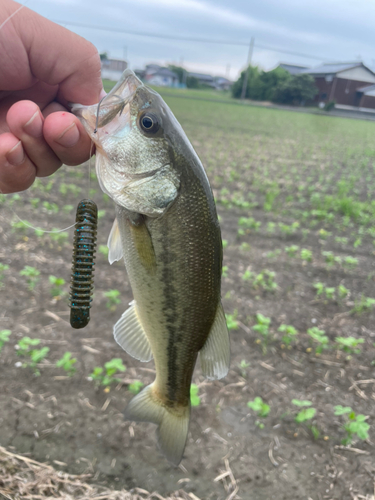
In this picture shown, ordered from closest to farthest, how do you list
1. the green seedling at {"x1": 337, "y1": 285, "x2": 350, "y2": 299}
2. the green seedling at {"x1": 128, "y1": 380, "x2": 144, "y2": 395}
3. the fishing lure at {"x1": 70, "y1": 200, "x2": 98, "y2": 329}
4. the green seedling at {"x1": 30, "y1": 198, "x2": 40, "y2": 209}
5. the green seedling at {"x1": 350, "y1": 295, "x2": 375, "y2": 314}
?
1. the fishing lure at {"x1": 70, "y1": 200, "x2": 98, "y2": 329}
2. the green seedling at {"x1": 128, "y1": 380, "x2": 144, "y2": 395}
3. the green seedling at {"x1": 350, "y1": 295, "x2": 375, "y2": 314}
4. the green seedling at {"x1": 337, "y1": 285, "x2": 350, "y2": 299}
5. the green seedling at {"x1": 30, "y1": 198, "x2": 40, "y2": 209}

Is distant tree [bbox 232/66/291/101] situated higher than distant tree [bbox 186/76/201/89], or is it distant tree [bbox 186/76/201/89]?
distant tree [bbox 232/66/291/101]

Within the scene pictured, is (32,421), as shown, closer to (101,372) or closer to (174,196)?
(101,372)

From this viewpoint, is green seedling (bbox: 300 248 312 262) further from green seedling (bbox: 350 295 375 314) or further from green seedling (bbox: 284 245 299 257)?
green seedling (bbox: 350 295 375 314)

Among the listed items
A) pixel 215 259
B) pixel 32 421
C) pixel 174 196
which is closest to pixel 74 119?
pixel 174 196

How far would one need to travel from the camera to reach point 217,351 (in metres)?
1.57

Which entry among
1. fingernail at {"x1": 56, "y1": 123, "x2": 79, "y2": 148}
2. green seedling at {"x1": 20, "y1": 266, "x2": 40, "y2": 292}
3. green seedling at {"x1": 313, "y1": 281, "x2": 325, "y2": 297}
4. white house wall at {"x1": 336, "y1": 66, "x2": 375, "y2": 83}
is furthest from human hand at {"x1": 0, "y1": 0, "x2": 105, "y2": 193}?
white house wall at {"x1": 336, "y1": 66, "x2": 375, "y2": 83}

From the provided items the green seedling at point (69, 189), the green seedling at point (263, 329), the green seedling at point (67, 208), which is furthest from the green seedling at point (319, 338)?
the green seedling at point (69, 189)

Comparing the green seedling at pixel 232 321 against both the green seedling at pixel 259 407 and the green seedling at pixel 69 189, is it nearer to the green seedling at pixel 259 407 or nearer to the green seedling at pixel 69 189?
the green seedling at pixel 259 407

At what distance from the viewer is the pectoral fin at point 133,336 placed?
1639 mm

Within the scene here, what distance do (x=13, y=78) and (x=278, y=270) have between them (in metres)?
4.47

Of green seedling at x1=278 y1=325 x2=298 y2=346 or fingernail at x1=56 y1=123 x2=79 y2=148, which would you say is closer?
fingernail at x1=56 y1=123 x2=79 y2=148

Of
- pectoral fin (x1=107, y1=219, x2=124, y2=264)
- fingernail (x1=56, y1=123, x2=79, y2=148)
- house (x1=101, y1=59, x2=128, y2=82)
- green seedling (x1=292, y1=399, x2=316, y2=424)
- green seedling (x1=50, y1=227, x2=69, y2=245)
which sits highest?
house (x1=101, y1=59, x2=128, y2=82)

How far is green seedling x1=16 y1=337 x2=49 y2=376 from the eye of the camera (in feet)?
11.4

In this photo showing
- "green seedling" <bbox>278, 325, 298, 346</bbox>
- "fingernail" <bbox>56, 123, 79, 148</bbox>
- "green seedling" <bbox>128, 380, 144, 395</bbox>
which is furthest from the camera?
"green seedling" <bbox>278, 325, 298, 346</bbox>
